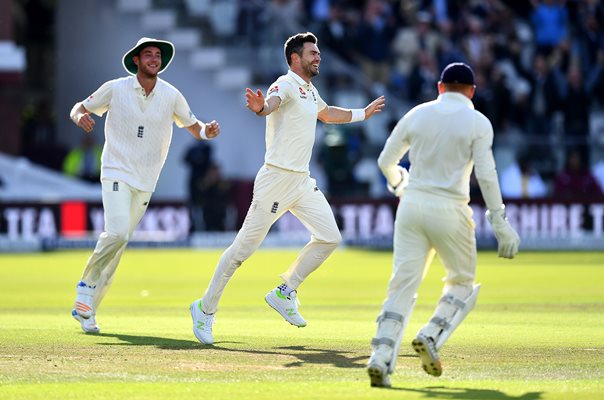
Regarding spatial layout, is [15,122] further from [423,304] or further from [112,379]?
[112,379]

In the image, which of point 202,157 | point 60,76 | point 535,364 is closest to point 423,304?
point 535,364

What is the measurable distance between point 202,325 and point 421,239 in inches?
111

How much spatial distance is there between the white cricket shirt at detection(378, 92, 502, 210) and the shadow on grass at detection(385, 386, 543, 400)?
3.73ft

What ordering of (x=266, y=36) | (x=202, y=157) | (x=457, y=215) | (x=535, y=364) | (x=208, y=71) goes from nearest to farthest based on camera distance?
(x=457, y=215) < (x=535, y=364) < (x=202, y=157) < (x=266, y=36) < (x=208, y=71)

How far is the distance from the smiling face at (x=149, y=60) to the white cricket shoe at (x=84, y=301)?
1.82 meters

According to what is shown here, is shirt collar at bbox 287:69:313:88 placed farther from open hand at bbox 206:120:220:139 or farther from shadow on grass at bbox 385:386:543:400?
shadow on grass at bbox 385:386:543:400

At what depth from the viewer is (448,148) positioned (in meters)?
9.22

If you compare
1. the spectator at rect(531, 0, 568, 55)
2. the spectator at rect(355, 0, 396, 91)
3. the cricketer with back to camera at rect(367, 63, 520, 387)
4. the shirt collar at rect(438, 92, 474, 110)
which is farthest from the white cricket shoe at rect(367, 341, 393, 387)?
the spectator at rect(531, 0, 568, 55)

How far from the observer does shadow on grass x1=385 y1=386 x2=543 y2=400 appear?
8.56 metres

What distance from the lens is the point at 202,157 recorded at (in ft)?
95.7

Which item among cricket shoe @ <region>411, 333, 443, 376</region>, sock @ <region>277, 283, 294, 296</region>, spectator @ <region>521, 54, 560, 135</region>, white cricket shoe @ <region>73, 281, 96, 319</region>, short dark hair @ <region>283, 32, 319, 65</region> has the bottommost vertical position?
white cricket shoe @ <region>73, 281, 96, 319</region>

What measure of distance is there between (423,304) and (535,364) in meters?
5.73

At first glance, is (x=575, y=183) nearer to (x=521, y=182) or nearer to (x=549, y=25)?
(x=521, y=182)

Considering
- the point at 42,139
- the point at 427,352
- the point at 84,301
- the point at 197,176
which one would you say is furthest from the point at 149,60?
the point at 42,139
